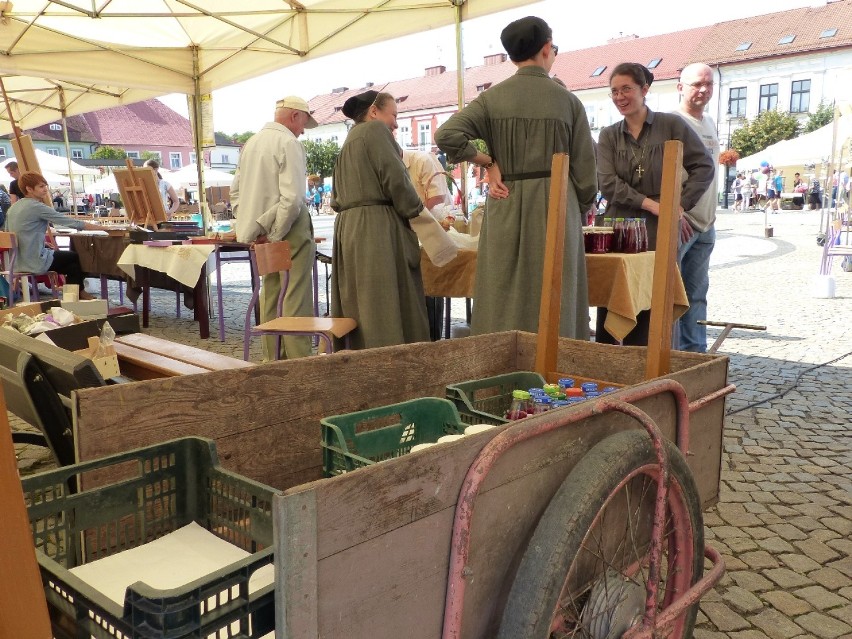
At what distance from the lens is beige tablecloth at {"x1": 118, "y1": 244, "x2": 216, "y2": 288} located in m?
6.08

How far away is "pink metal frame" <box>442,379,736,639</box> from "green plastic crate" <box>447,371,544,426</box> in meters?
0.45

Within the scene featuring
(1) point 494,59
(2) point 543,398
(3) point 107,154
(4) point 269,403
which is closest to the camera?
(4) point 269,403

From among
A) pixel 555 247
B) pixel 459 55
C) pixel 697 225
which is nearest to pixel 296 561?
pixel 555 247

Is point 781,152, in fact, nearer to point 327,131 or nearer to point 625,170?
point 625,170

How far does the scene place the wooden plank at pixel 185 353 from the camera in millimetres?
2711

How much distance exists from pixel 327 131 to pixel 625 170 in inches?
2232

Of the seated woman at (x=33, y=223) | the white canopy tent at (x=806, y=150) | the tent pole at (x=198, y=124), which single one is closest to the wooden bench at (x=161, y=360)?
the seated woman at (x=33, y=223)

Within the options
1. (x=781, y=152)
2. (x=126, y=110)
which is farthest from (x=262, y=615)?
(x=126, y=110)

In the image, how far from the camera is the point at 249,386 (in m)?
1.74

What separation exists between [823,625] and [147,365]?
7.86 feet

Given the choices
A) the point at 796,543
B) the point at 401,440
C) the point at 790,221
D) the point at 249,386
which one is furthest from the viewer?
the point at 790,221

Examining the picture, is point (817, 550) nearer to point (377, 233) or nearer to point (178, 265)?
point (377, 233)

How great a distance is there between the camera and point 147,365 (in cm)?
276

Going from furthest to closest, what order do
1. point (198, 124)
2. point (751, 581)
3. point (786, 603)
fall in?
point (198, 124), point (751, 581), point (786, 603)
